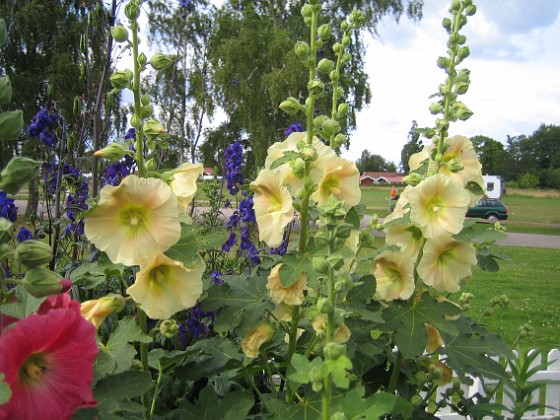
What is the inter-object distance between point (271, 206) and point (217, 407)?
499 millimetres

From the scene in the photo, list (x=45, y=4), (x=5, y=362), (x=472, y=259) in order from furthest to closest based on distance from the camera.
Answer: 1. (x=45, y=4)
2. (x=472, y=259)
3. (x=5, y=362)

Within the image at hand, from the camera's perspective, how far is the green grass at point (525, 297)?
18.1 ft

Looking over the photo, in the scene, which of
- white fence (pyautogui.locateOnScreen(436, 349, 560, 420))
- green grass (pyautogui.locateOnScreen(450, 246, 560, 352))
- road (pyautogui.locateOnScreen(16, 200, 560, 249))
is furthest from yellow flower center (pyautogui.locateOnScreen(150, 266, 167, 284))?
road (pyautogui.locateOnScreen(16, 200, 560, 249))

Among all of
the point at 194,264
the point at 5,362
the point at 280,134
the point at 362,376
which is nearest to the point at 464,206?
the point at 362,376

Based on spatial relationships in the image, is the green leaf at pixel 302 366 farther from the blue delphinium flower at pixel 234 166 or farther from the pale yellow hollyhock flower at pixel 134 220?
the blue delphinium flower at pixel 234 166

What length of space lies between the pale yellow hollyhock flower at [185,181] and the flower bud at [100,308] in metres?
0.26

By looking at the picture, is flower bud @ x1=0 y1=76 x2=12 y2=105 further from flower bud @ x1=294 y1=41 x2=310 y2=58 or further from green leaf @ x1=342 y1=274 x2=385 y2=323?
green leaf @ x1=342 y1=274 x2=385 y2=323

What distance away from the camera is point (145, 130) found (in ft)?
4.11

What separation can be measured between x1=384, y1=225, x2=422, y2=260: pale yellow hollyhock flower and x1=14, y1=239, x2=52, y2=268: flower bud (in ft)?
2.93

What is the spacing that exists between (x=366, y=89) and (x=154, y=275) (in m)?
15.6

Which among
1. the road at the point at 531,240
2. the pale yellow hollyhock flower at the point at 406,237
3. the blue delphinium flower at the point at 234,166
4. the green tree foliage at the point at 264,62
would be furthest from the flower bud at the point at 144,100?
the green tree foliage at the point at 264,62

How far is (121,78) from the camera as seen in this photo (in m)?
1.18

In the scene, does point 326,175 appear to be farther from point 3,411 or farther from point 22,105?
point 22,105

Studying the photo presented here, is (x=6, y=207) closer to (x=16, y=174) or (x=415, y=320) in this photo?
(x=16, y=174)
